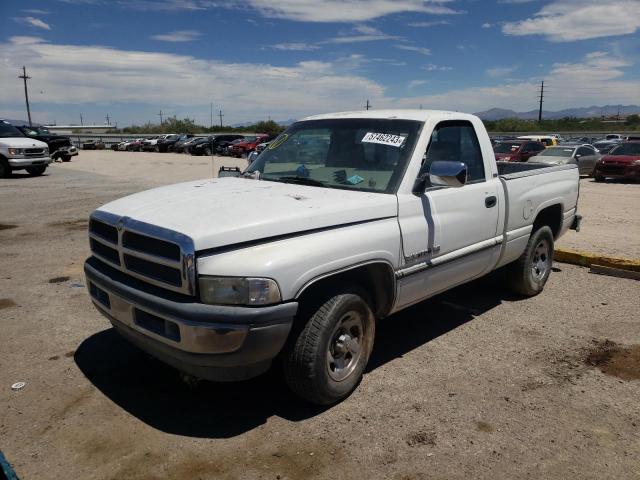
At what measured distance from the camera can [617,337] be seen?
184 inches

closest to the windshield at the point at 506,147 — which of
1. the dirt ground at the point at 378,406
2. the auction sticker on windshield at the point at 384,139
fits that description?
the dirt ground at the point at 378,406

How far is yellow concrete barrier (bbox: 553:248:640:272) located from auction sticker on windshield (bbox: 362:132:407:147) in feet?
13.4

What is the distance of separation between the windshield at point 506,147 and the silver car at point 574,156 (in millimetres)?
1352

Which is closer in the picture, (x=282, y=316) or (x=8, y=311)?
(x=282, y=316)

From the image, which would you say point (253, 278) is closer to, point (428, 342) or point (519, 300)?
point (428, 342)

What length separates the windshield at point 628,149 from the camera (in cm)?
2040

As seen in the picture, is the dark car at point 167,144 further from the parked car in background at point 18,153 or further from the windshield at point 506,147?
the windshield at point 506,147

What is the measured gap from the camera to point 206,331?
2.79 meters

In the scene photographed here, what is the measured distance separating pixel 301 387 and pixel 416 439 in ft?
2.47

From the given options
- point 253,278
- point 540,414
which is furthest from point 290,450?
point 540,414

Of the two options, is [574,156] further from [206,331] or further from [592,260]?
[206,331]

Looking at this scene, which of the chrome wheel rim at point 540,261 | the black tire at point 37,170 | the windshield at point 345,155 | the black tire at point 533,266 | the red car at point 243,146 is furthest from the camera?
the red car at point 243,146

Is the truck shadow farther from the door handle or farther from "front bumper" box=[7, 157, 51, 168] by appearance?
"front bumper" box=[7, 157, 51, 168]

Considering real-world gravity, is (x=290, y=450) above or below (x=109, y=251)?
below
